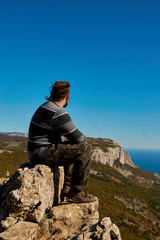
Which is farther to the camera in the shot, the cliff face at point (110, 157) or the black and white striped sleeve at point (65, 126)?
the cliff face at point (110, 157)

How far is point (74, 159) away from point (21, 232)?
1.86 meters

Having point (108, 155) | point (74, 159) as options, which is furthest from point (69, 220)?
point (108, 155)

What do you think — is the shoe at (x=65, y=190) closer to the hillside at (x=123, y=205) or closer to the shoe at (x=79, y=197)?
the shoe at (x=79, y=197)

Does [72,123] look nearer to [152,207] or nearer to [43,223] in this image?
[43,223]

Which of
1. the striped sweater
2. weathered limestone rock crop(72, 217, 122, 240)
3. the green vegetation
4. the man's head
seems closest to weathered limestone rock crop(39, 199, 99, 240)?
weathered limestone rock crop(72, 217, 122, 240)

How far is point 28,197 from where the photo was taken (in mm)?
3631

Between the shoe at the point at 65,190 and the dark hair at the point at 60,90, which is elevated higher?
the dark hair at the point at 60,90

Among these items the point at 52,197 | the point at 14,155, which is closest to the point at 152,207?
the point at 14,155

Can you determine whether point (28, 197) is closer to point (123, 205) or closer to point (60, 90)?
point (60, 90)

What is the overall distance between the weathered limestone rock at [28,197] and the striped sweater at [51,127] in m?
0.73

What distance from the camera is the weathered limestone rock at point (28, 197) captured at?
353cm

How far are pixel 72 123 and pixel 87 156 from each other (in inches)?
38.4

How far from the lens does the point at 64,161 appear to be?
4.31 metres

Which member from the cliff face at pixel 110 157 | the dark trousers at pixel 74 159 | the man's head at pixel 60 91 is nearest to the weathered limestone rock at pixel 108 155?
the cliff face at pixel 110 157
